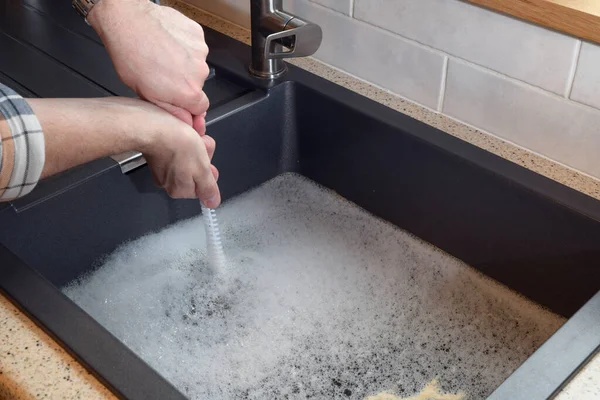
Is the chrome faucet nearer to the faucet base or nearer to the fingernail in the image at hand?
the faucet base

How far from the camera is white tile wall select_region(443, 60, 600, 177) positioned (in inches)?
37.9

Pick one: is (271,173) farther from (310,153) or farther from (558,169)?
(558,169)

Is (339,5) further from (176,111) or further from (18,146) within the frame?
(18,146)

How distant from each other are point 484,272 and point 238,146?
402 mm

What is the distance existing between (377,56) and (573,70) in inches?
12.4

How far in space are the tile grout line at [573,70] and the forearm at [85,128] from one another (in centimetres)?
51

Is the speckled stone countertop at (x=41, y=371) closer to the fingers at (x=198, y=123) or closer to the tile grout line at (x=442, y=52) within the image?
the tile grout line at (x=442, y=52)

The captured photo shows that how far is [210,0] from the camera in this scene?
1384 millimetres

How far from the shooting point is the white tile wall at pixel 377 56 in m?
1.10

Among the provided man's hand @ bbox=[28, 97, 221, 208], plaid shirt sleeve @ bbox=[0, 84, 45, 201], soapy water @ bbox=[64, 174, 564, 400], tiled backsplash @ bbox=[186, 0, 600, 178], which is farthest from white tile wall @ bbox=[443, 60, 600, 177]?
plaid shirt sleeve @ bbox=[0, 84, 45, 201]

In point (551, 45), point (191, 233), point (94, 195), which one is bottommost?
point (191, 233)

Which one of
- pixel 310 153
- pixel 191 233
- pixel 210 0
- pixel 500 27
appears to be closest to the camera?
pixel 500 27

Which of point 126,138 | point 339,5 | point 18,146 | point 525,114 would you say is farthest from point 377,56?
Answer: point 18,146

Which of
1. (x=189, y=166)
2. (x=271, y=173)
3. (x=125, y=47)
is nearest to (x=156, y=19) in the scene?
(x=125, y=47)
